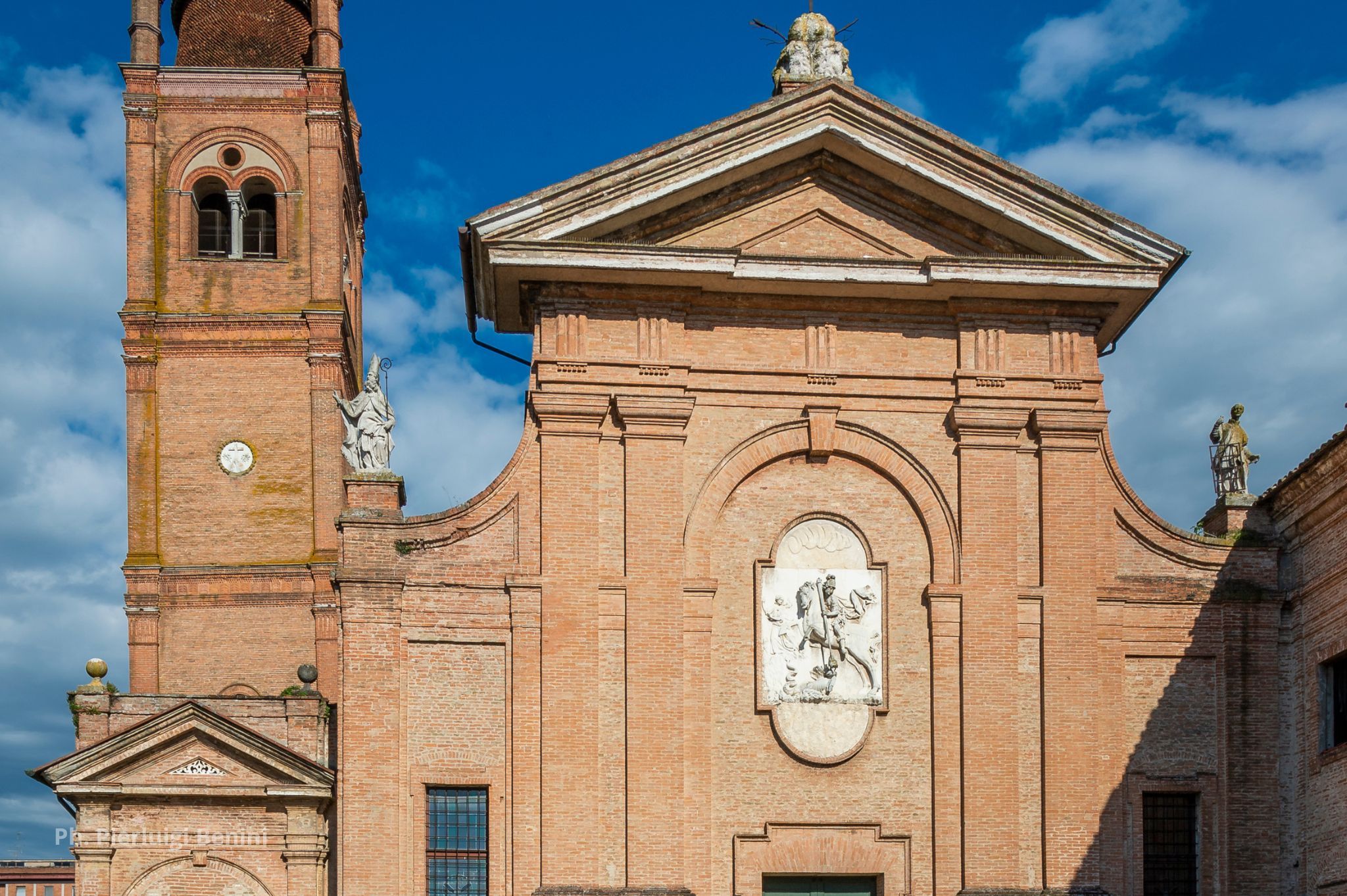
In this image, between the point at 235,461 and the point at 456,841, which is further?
the point at 235,461

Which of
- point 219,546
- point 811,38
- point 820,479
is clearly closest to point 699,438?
point 820,479

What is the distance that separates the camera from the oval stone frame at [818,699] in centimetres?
2098

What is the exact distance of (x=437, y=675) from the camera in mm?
20672

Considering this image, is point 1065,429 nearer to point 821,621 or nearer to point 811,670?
point 821,621

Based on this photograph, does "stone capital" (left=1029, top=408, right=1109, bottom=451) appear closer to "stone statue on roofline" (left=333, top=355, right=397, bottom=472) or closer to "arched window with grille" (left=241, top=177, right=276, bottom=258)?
"stone statue on roofline" (left=333, top=355, right=397, bottom=472)

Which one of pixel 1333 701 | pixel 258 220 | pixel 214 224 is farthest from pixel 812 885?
pixel 214 224

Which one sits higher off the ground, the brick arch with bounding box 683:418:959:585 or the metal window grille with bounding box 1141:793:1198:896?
the brick arch with bounding box 683:418:959:585

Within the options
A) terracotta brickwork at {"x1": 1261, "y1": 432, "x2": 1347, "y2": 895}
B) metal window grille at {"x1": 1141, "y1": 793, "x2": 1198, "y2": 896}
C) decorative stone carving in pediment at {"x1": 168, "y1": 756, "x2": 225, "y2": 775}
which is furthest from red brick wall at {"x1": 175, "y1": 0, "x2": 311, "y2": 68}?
metal window grille at {"x1": 1141, "y1": 793, "x2": 1198, "y2": 896}

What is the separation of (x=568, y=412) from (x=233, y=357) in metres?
18.3

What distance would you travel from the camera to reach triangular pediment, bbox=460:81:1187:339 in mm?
21281

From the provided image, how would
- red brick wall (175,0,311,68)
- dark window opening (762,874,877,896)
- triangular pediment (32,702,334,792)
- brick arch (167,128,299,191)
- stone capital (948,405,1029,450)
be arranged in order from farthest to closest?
1. red brick wall (175,0,311,68)
2. brick arch (167,128,299,191)
3. stone capital (948,405,1029,450)
4. dark window opening (762,874,877,896)
5. triangular pediment (32,702,334,792)

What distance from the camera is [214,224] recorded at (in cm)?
3950

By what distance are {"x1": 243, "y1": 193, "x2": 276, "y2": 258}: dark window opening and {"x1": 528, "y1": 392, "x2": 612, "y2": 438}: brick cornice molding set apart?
1968 cm

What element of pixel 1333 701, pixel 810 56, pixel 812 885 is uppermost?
pixel 810 56
